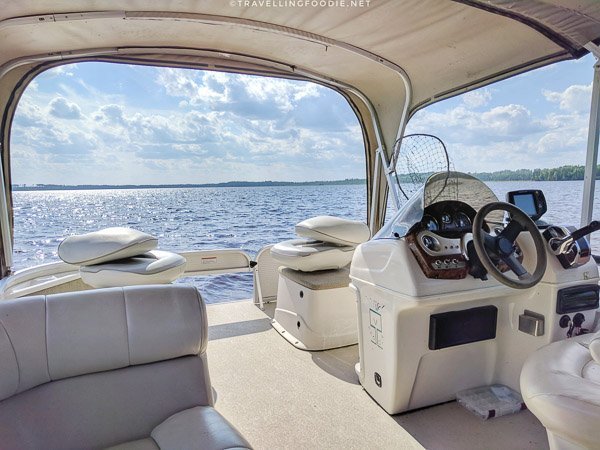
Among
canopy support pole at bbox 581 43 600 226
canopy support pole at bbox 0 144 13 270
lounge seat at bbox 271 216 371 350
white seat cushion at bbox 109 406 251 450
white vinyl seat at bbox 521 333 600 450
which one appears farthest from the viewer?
canopy support pole at bbox 0 144 13 270

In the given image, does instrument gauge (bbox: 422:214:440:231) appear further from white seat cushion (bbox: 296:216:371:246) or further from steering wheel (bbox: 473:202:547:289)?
white seat cushion (bbox: 296:216:371:246)

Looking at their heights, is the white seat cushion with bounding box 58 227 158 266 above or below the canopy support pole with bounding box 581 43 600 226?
below

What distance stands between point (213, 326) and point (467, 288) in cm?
220

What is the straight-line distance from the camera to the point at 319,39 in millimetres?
2553

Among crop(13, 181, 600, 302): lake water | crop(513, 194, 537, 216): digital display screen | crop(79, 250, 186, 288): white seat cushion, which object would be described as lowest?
crop(13, 181, 600, 302): lake water

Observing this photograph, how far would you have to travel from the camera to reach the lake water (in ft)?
7.75

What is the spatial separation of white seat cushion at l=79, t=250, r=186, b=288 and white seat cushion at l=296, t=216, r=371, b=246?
1.10 m

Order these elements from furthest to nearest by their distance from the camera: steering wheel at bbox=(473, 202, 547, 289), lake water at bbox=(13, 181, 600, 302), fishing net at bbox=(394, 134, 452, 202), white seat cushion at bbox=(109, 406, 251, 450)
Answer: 1. lake water at bbox=(13, 181, 600, 302)
2. fishing net at bbox=(394, 134, 452, 202)
3. steering wheel at bbox=(473, 202, 547, 289)
4. white seat cushion at bbox=(109, 406, 251, 450)

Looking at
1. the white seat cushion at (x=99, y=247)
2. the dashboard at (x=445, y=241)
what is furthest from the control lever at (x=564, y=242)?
the white seat cushion at (x=99, y=247)

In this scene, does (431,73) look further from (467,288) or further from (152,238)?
(152,238)

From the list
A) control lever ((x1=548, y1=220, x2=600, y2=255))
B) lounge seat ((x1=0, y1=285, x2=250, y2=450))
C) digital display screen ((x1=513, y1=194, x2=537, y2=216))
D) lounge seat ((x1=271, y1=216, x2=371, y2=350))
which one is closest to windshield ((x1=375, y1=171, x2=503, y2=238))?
digital display screen ((x1=513, y1=194, x2=537, y2=216))

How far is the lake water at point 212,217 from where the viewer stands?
236 centimetres

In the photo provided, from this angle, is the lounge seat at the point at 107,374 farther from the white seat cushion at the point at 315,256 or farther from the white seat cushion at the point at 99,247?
the white seat cushion at the point at 315,256

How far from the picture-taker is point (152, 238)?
1.94 m
